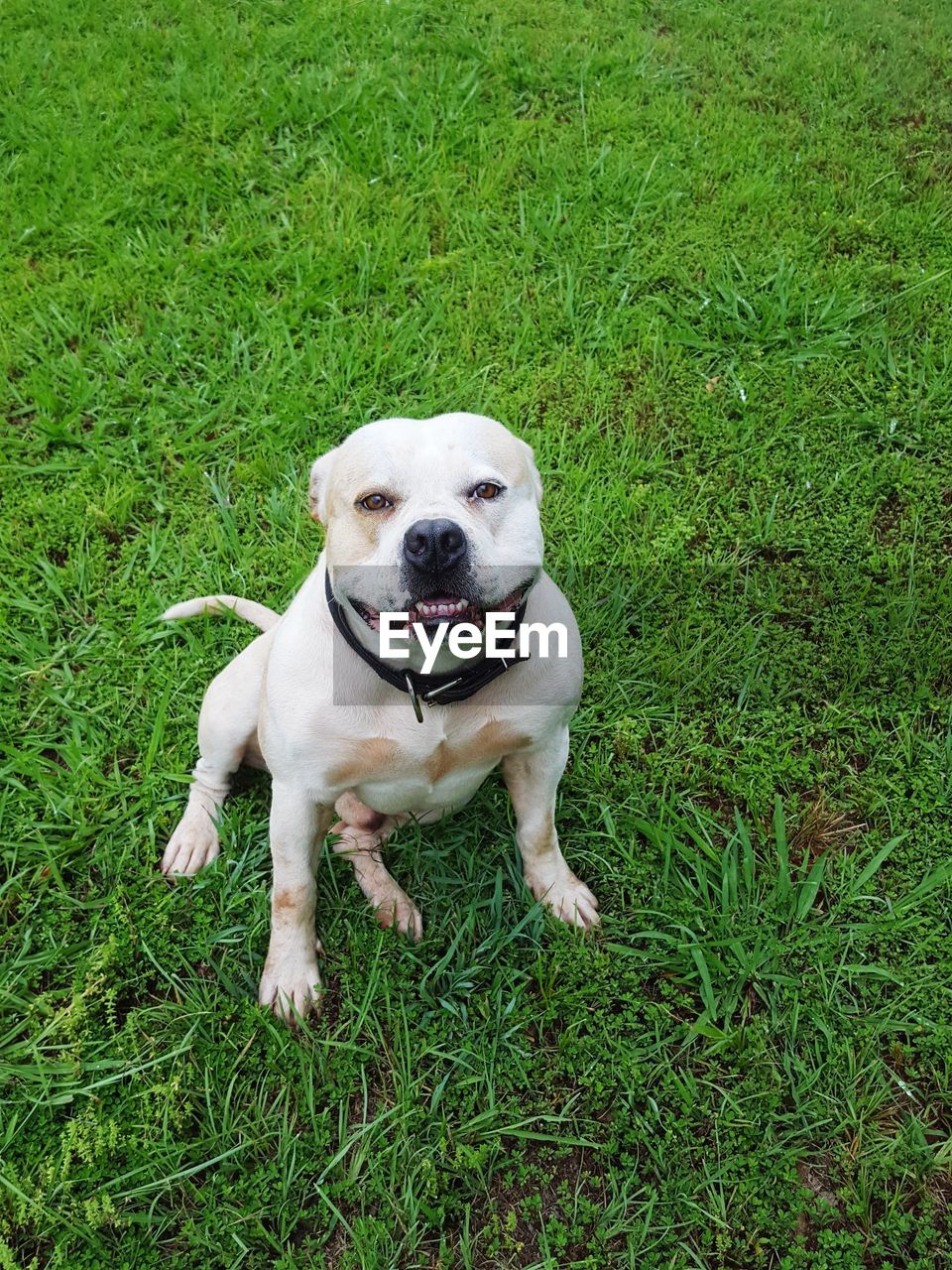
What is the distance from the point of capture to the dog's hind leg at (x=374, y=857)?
2.59 meters

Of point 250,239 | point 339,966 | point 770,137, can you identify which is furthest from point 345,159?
point 339,966

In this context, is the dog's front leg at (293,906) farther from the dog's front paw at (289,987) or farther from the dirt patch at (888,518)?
the dirt patch at (888,518)

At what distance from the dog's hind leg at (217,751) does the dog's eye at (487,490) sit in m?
0.81

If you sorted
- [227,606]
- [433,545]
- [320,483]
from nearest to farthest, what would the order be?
[433,545] < [320,483] < [227,606]

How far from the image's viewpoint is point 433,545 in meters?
1.86

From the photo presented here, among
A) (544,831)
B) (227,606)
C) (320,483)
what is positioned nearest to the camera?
(320,483)

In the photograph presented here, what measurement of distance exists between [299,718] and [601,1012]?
3.70ft

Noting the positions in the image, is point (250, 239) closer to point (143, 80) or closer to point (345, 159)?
point (345, 159)

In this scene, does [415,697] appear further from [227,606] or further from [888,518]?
[888,518]

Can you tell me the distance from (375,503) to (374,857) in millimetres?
1088

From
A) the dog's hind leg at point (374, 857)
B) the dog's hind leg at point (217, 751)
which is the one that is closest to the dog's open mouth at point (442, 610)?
the dog's hind leg at point (217, 751)

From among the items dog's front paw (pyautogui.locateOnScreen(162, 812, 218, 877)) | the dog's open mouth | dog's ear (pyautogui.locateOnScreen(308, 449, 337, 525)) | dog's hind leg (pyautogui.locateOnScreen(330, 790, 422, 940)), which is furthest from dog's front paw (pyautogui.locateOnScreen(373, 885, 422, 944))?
dog's ear (pyautogui.locateOnScreen(308, 449, 337, 525))

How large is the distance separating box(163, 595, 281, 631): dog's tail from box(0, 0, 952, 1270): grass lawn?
0.09 meters

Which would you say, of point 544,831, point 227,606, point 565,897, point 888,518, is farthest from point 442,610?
point 888,518
